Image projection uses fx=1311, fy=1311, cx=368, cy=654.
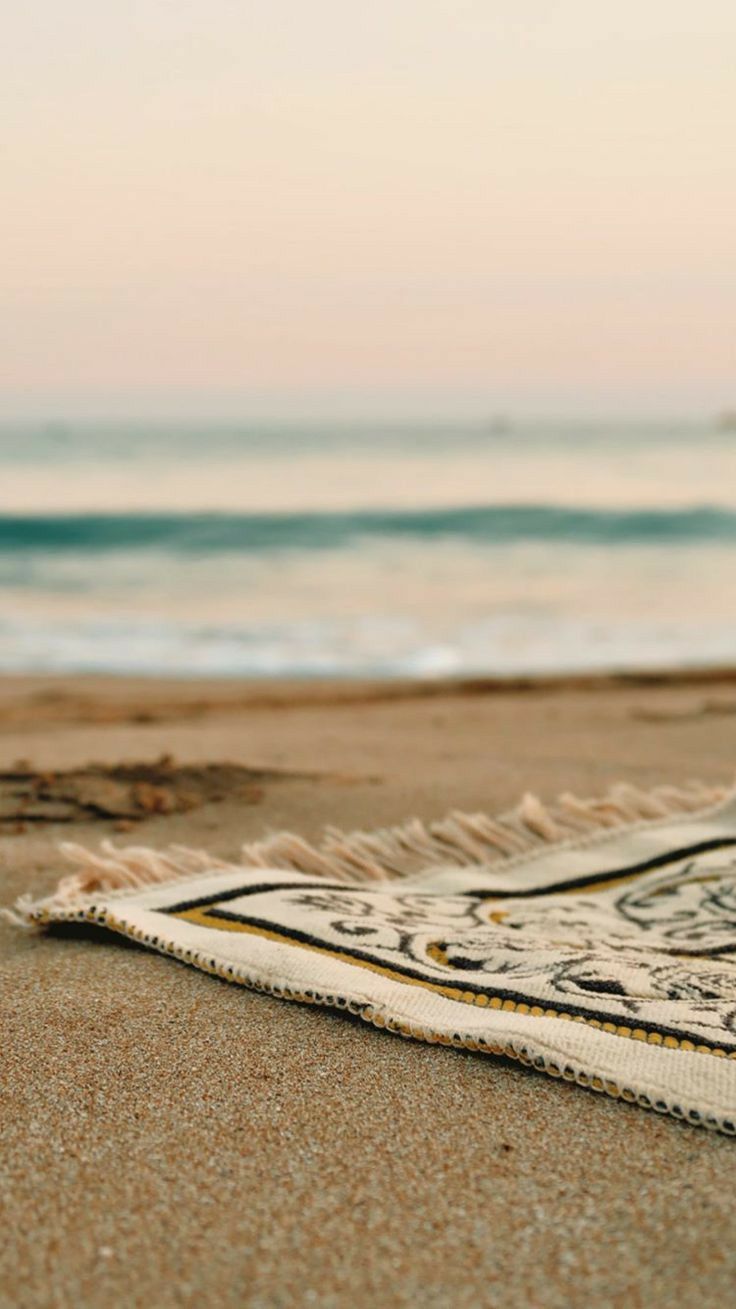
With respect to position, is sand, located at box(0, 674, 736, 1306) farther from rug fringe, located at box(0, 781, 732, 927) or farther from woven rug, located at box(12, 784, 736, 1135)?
rug fringe, located at box(0, 781, 732, 927)

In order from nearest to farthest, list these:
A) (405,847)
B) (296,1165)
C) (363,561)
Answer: (296,1165) < (405,847) < (363,561)

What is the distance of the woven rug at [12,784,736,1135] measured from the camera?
76.4 inches

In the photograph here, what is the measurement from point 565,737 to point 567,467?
30956mm

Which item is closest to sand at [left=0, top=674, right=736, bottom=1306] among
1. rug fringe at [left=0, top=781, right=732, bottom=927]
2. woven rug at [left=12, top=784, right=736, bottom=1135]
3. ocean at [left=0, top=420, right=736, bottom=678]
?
woven rug at [left=12, top=784, right=736, bottom=1135]

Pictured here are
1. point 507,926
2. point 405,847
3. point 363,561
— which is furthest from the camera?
point 363,561

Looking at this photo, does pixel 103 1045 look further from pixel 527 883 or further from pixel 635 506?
pixel 635 506

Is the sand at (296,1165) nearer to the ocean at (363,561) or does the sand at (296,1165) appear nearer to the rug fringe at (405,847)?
the rug fringe at (405,847)

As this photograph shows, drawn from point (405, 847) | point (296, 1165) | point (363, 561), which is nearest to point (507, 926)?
point (405, 847)

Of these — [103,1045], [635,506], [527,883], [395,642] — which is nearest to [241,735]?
[527,883]

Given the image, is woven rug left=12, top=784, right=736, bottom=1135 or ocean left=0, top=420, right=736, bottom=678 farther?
ocean left=0, top=420, right=736, bottom=678

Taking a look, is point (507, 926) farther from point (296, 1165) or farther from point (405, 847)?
point (296, 1165)

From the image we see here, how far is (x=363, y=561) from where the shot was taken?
1838 centimetres

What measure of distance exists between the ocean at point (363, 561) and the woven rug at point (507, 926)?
5383mm

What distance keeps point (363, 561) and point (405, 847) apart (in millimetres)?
15145
